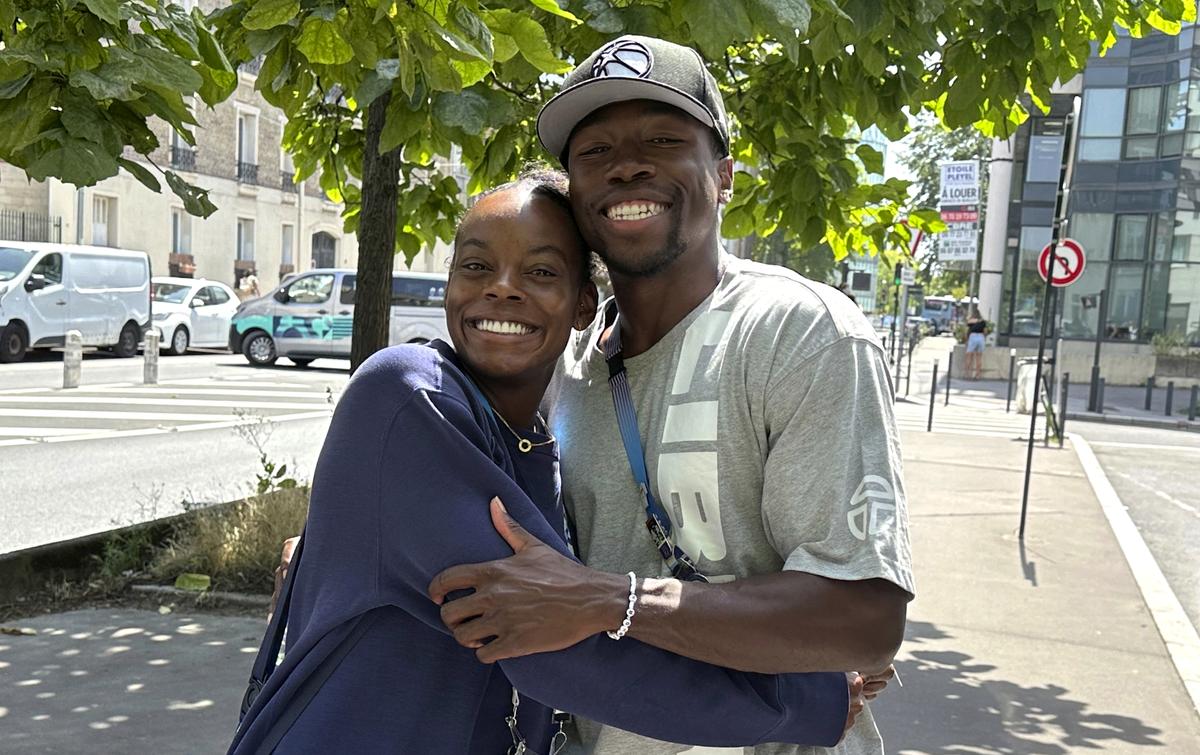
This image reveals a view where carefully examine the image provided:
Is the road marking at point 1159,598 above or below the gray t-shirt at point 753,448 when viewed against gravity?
below

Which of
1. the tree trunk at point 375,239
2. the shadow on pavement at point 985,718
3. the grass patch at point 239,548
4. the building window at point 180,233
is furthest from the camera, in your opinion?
the building window at point 180,233

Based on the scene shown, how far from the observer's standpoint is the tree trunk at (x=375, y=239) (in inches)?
224

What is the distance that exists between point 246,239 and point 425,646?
4542 cm

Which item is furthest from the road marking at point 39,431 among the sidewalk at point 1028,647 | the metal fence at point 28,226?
the metal fence at point 28,226

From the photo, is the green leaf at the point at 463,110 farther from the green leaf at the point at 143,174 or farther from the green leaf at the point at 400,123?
the green leaf at the point at 143,174

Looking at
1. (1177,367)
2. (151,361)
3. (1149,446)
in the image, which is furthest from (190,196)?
(1177,367)

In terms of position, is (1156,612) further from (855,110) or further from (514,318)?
(514,318)

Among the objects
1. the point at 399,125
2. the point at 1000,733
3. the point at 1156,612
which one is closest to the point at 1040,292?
the point at 1156,612

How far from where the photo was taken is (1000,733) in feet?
17.2

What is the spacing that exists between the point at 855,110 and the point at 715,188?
3100mm

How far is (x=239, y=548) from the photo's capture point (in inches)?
265

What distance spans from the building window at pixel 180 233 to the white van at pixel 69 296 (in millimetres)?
15501

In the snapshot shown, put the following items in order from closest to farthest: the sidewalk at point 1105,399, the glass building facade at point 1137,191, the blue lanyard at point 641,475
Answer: the blue lanyard at point 641,475, the sidewalk at point 1105,399, the glass building facade at point 1137,191

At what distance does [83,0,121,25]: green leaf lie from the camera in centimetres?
236
